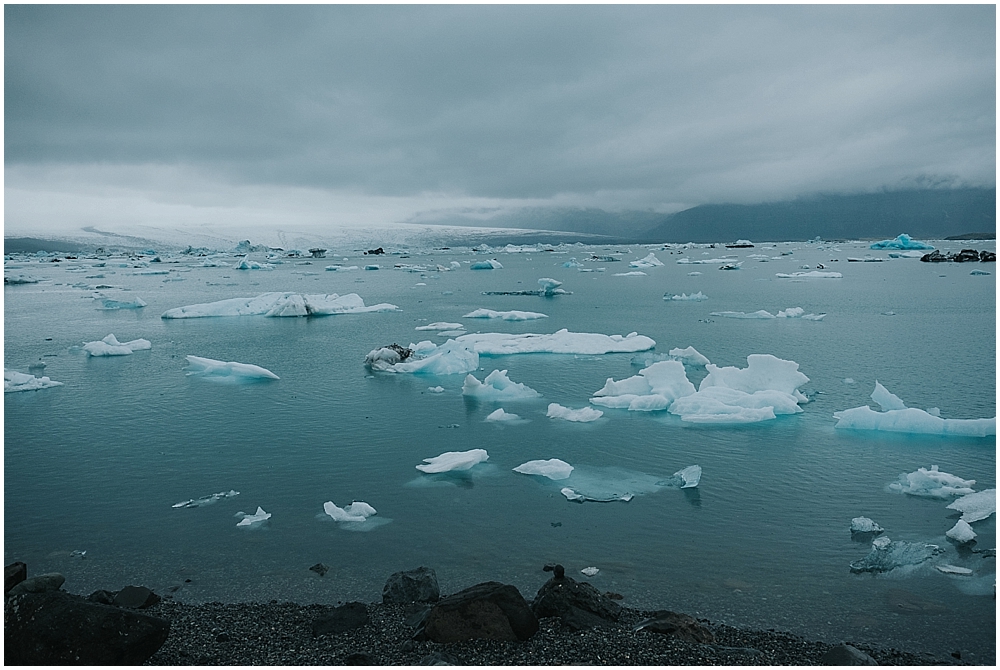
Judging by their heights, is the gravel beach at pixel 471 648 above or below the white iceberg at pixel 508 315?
below

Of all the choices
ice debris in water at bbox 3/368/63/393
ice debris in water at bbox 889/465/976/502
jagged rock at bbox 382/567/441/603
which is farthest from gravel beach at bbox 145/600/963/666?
ice debris in water at bbox 3/368/63/393

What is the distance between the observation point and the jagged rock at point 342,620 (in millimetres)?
3650

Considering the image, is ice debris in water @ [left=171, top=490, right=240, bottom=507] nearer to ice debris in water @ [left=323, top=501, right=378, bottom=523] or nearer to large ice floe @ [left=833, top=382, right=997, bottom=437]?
ice debris in water @ [left=323, top=501, right=378, bottom=523]

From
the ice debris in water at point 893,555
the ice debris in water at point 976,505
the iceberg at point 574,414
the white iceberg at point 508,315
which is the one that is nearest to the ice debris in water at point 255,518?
the iceberg at point 574,414

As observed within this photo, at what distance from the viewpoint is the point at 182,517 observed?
532 centimetres

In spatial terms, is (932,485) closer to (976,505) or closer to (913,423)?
(976,505)

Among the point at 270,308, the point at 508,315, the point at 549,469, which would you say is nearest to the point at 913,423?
the point at 549,469

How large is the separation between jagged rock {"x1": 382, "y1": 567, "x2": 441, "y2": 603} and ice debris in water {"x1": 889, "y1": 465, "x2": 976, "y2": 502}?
3.89 meters

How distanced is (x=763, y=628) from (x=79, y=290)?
28.8m

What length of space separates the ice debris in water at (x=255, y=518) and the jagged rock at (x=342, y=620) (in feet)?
5.22

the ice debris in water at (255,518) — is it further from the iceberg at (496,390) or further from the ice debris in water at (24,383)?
the ice debris in water at (24,383)

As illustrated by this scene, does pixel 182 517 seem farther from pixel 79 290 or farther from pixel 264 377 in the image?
pixel 79 290

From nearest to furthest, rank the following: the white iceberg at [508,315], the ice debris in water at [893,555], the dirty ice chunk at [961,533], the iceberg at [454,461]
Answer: the ice debris in water at [893,555] < the dirty ice chunk at [961,533] < the iceberg at [454,461] < the white iceberg at [508,315]

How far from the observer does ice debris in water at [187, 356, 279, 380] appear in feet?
33.1
